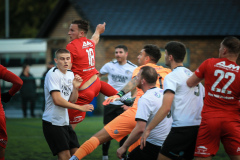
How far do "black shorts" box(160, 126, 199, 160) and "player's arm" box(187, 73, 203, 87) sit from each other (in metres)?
0.56

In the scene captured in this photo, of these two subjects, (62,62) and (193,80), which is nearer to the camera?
(193,80)

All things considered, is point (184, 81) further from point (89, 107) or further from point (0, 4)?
point (0, 4)

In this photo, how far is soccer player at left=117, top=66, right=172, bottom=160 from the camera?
217 inches

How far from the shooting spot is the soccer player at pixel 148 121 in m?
5.50

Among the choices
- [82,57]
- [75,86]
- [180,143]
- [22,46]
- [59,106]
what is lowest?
[180,143]

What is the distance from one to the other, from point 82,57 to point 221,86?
8.58 feet

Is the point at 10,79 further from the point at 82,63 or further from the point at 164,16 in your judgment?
the point at 164,16

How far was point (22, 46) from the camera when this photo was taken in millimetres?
28359

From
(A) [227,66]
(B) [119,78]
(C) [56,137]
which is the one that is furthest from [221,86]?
(B) [119,78]

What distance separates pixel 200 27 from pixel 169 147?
65.7ft

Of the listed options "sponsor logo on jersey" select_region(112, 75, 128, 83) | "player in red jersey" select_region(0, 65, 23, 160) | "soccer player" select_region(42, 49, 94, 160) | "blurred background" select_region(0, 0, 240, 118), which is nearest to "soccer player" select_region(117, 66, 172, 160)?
"soccer player" select_region(42, 49, 94, 160)

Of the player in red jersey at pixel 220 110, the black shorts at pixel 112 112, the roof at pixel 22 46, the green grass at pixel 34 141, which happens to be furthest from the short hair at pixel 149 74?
the roof at pixel 22 46

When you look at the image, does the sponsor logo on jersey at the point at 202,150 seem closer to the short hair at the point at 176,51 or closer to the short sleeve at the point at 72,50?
the short hair at the point at 176,51

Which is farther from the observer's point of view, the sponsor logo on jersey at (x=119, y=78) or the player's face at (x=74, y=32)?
the sponsor logo on jersey at (x=119, y=78)
